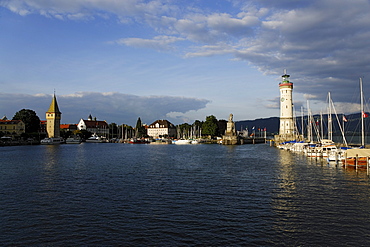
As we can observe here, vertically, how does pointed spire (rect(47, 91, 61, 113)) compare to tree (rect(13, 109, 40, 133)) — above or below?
above

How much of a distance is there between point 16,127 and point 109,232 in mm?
138897

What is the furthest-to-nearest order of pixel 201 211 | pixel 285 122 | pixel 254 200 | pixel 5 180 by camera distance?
pixel 285 122 < pixel 5 180 < pixel 254 200 < pixel 201 211

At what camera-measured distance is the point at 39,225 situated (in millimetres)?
16688

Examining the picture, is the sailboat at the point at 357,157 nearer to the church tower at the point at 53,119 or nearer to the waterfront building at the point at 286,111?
the waterfront building at the point at 286,111

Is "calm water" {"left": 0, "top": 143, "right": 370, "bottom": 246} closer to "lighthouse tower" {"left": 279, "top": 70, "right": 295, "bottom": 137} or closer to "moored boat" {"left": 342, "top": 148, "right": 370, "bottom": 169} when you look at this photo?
"moored boat" {"left": 342, "top": 148, "right": 370, "bottom": 169}

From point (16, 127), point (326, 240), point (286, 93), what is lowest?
point (326, 240)

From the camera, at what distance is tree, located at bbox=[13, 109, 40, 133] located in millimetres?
144500

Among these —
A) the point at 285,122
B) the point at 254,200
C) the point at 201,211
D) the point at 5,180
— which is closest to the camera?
the point at 201,211

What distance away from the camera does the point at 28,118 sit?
14575 centimetres

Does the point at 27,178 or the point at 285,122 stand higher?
the point at 285,122

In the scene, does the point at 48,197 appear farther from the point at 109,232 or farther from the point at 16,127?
the point at 16,127

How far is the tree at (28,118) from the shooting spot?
144500 millimetres

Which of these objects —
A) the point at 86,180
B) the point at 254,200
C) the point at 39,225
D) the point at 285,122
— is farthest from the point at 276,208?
the point at 285,122

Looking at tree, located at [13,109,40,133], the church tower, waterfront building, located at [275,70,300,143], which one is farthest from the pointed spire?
waterfront building, located at [275,70,300,143]
